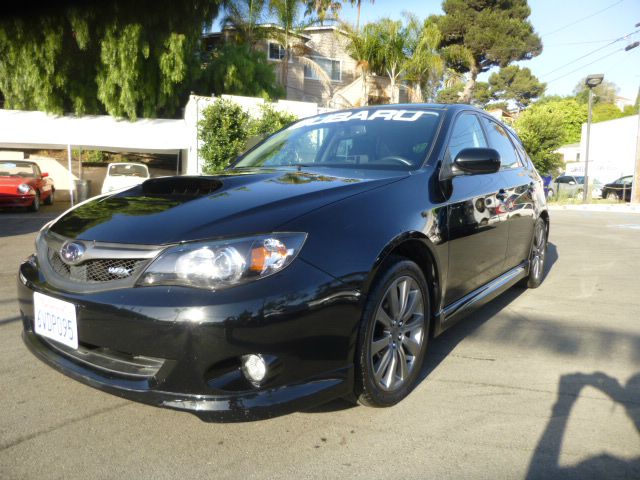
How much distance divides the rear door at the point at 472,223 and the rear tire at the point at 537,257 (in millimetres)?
1295

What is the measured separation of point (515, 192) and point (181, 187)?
2723 millimetres

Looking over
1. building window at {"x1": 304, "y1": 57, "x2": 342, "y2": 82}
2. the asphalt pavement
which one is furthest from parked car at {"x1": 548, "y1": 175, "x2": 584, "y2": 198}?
the asphalt pavement

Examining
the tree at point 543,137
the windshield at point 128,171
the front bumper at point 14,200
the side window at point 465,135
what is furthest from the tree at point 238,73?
the side window at point 465,135

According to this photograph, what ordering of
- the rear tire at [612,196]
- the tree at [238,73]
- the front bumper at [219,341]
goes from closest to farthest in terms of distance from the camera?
the front bumper at [219,341] < the tree at [238,73] < the rear tire at [612,196]

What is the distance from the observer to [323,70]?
1114 inches

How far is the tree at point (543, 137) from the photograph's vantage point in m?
23.2

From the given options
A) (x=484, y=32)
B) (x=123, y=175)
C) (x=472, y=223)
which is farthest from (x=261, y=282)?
(x=484, y=32)

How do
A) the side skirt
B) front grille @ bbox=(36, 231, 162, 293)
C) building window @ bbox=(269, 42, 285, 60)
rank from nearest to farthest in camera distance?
front grille @ bbox=(36, 231, 162, 293) < the side skirt < building window @ bbox=(269, 42, 285, 60)

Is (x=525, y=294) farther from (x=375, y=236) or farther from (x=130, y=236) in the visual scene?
(x=130, y=236)

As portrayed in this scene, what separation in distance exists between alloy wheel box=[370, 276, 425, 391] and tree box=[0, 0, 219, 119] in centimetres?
1717

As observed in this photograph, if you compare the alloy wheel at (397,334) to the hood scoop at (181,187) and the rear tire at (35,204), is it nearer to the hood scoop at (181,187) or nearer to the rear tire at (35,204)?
the hood scoop at (181,187)

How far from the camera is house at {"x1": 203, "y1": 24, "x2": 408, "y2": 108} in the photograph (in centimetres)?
2669

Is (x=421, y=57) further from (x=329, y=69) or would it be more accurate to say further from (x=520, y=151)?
(x=520, y=151)

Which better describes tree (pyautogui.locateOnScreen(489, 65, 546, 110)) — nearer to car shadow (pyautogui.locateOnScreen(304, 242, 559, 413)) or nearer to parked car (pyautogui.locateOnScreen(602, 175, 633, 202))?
parked car (pyautogui.locateOnScreen(602, 175, 633, 202))
